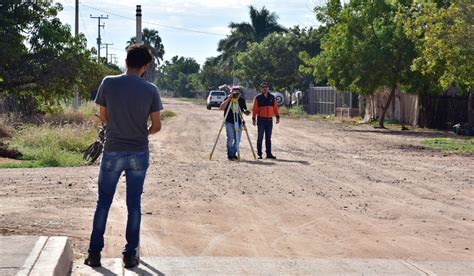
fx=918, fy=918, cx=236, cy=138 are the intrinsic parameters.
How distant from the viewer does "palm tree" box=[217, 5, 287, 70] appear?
9162cm

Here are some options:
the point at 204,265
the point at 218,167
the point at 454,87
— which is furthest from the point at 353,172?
the point at 454,87

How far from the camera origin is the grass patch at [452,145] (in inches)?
1003

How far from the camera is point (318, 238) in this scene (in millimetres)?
10195

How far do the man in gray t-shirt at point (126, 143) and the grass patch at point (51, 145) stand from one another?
11414 millimetres

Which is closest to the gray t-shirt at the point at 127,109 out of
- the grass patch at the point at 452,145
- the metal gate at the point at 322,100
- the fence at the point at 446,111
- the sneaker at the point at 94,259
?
the sneaker at the point at 94,259

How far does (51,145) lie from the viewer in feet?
73.0

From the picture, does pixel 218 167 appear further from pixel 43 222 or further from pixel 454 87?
pixel 454 87

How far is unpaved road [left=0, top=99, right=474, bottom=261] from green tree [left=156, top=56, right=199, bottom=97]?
129 metres

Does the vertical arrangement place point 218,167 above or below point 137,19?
below

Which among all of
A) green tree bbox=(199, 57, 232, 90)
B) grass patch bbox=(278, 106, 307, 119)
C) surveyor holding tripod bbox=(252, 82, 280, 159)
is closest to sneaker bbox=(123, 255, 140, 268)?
surveyor holding tripod bbox=(252, 82, 280, 159)

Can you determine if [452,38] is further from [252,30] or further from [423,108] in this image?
[252,30]

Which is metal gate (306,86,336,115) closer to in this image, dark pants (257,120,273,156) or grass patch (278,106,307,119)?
grass patch (278,106,307,119)

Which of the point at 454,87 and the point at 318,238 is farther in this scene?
the point at 454,87

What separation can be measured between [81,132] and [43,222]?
614 inches
